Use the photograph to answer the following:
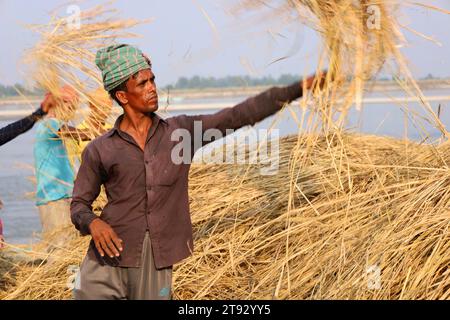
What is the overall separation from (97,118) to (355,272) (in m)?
2.39

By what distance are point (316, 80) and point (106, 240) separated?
3.16 feet

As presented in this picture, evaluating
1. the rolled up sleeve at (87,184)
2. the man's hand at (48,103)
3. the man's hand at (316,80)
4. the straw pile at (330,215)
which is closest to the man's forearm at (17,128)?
the man's hand at (48,103)

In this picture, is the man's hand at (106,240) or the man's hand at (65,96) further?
the man's hand at (65,96)

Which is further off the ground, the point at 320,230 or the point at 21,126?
the point at 21,126

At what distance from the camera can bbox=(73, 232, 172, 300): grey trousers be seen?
2.88 meters

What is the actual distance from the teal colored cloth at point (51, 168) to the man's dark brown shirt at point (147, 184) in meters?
2.30

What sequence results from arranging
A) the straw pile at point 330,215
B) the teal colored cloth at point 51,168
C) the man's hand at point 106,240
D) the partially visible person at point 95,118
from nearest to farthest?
1. the man's hand at point 106,240
2. the straw pile at point 330,215
3. the partially visible person at point 95,118
4. the teal colored cloth at point 51,168

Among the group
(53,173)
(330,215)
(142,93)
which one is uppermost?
(142,93)

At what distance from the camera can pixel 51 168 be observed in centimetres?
520

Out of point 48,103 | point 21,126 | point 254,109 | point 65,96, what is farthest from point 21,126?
point 254,109

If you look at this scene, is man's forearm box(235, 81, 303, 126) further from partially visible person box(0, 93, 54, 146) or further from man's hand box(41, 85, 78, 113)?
man's hand box(41, 85, 78, 113)

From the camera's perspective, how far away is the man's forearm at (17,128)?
4.41 meters

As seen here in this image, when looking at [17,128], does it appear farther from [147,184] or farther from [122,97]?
[147,184]

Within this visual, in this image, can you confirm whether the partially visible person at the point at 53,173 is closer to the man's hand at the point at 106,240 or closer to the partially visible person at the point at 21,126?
the partially visible person at the point at 21,126
